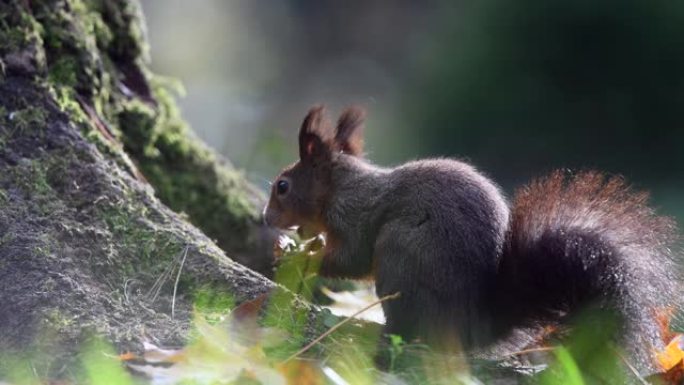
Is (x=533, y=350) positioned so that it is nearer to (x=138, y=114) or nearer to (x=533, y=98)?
(x=138, y=114)

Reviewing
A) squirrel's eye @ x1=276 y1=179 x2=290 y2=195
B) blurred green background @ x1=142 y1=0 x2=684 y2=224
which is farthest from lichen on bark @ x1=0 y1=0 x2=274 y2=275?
blurred green background @ x1=142 y1=0 x2=684 y2=224

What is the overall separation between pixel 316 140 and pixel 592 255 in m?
1.17

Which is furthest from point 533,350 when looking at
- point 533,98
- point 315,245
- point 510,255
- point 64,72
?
point 533,98

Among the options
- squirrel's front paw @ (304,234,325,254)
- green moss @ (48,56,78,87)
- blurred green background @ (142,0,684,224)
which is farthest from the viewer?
blurred green background @ (142,0,684,224)

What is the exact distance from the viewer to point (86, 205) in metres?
2.88

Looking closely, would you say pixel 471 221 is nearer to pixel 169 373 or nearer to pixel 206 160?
pixel 169 373

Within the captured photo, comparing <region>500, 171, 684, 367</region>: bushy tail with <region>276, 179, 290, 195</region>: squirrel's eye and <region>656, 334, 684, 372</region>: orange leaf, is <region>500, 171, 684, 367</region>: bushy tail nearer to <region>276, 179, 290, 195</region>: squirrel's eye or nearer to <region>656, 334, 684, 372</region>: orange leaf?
<region>656, 334, 684, 372</region>: orange leaf

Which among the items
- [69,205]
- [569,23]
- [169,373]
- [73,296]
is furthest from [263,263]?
[569,23]

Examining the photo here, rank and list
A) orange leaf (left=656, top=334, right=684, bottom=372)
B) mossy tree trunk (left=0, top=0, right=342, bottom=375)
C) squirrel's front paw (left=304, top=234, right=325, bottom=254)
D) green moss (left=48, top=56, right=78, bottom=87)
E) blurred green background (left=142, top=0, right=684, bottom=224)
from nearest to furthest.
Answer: mossy tree trunk (left=0, top=0, right=342, bottom=375) < orange leaf (left=656, top=334, right=684, bottom=372) < squirrel's front paw (left=304, top=234, right=325, bottom=254) < green moss (left=48, top=56, right=78, bottom=87) < blurred green background (left=142, top=0, right=684, bottom=224)

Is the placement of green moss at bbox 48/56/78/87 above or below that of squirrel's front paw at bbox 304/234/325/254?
above

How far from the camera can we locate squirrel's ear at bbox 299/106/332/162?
11.2 ft

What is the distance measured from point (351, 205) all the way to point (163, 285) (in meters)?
0.68

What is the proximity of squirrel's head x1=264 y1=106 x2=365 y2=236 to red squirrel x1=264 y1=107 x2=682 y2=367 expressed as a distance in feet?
1.24

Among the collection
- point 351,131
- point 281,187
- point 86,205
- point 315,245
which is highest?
point 351,131
